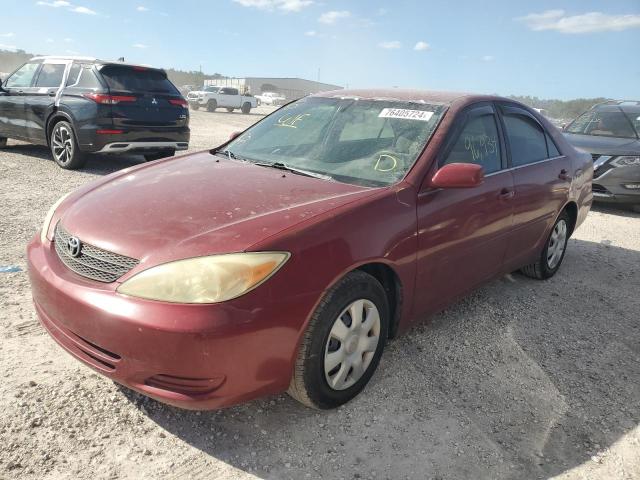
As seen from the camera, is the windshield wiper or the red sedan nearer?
the red sedan

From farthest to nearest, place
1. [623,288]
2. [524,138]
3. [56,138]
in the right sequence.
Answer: [56,138] → [623,288] → [524,138]

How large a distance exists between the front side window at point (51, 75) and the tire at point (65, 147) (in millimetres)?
730

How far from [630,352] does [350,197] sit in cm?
240

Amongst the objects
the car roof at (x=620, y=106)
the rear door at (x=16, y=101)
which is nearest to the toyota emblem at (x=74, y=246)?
the rear door at (x=16, y=101)

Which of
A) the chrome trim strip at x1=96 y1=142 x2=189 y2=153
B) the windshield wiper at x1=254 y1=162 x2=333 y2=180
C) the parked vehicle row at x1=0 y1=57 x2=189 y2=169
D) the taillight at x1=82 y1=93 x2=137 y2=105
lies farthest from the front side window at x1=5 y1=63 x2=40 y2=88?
the windshield wiper at x1=254 y1=162 x2=333 y2=180

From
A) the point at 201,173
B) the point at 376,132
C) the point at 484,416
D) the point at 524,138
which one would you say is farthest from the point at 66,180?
the point at 484,416

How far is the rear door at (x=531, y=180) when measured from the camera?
375 centimetres

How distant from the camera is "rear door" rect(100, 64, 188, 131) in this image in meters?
7.61

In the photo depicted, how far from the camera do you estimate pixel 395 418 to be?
2562 mm

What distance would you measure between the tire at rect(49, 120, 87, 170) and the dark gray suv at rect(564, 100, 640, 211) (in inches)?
295

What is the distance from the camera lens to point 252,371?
209cm

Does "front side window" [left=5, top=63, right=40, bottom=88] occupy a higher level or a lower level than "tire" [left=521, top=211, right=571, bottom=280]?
higher

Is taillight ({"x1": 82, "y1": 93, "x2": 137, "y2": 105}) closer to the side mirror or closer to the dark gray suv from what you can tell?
the side mirror

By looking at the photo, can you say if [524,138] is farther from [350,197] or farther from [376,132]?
[350,197]
